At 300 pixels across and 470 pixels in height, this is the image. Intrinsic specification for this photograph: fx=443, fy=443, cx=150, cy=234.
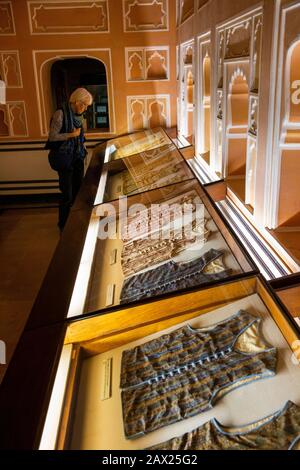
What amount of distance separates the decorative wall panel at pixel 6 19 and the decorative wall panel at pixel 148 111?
6.12 feet

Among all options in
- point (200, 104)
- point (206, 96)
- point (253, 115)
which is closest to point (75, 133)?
point (200, 104)

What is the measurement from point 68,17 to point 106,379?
5933 millimetres

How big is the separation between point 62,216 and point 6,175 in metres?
2.19

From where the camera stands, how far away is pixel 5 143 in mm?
6758

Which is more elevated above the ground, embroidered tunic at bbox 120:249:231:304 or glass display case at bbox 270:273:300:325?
glass display case at bbox 270:273:300:325

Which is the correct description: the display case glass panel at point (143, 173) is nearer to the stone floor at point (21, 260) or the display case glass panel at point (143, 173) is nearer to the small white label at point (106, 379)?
the stone floor at point (21, 260)

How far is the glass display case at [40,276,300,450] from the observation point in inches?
45.5

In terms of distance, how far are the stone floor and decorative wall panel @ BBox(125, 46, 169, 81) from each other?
2.40 metres

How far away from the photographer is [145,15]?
6.11m

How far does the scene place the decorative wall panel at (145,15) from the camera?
6062mm

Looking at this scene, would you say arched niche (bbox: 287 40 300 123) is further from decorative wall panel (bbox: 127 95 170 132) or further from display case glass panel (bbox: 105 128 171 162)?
decorative wall panel (bbox: 127 95 170 132)

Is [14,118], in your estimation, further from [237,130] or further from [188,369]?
[188,369]

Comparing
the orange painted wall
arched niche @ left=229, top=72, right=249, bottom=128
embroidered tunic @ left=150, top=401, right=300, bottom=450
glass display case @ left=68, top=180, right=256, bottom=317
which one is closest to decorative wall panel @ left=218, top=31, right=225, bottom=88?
arched niche @ left=229, top=72, right=249, bottom=128

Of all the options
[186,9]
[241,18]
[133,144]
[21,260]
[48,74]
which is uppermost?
[186,9]
